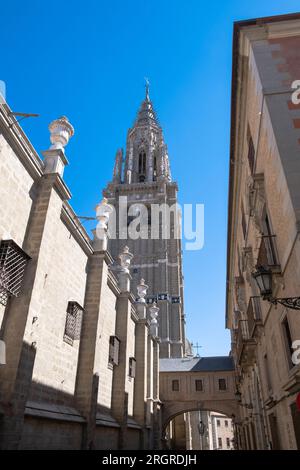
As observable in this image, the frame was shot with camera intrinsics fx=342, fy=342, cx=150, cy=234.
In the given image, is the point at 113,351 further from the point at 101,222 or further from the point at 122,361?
the point at 101,222

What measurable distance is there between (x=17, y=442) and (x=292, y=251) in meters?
7.01

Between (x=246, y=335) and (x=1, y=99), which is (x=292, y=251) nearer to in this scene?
(x=1, y=99)

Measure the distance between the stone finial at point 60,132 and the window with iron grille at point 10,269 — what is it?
4.02 meters

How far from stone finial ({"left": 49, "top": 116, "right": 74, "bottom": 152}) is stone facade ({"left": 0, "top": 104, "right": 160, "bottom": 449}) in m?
0.03

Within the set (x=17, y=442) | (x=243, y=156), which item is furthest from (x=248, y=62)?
(x=17, y=442)

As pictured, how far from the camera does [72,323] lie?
37.9 ft

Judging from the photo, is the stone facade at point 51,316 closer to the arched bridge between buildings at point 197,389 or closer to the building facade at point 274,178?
the building facade at point 274,178

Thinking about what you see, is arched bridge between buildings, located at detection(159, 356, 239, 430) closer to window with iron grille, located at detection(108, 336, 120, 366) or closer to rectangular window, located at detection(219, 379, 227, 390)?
rectangular window, located at detection(219, 379, 227, 390)

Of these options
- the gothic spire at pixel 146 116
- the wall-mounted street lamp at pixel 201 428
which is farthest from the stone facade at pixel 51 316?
the gothic spire at pixel 146 116

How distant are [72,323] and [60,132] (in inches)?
246

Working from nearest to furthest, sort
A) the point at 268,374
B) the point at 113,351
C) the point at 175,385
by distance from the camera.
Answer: the point at 268,374 < the point at 113,351 < the point at 175,385

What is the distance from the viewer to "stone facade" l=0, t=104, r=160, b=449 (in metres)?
7.75

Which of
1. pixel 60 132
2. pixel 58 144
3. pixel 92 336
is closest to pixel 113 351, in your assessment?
pixel 92 336

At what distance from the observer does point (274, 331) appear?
9.66m
